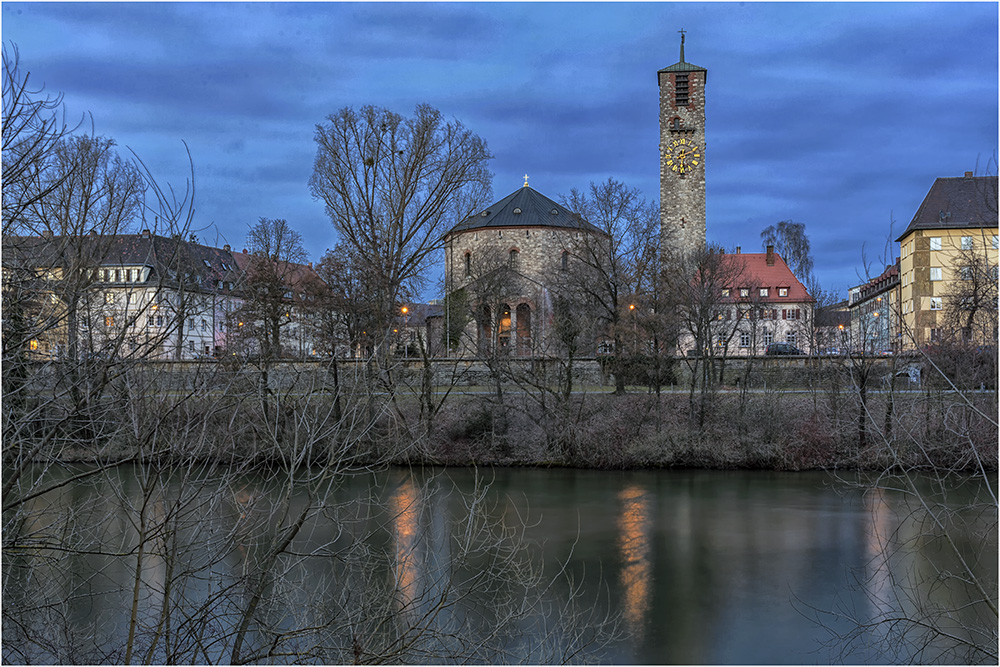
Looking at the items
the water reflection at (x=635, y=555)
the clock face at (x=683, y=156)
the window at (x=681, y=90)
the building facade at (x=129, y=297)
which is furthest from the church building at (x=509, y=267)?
the building facade at (x=129, y=297)

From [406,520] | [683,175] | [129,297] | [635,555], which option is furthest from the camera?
[683,175]

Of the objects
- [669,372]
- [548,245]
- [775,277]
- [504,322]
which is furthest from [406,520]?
[775,277]

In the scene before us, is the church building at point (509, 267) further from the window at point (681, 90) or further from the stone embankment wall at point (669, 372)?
the window at point (681, 90)

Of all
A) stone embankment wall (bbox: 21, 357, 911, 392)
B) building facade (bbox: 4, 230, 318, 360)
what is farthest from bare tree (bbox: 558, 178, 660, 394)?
building facade (bbox: 4, 230, 318, 360)

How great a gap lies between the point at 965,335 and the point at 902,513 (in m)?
6.43

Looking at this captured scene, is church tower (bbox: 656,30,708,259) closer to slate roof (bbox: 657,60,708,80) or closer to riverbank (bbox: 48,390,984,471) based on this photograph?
slate roof (bbox: 657,60,708,80)

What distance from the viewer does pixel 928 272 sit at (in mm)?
52344

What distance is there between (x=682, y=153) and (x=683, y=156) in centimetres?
18

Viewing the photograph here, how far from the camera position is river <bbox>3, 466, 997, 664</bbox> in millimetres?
7348

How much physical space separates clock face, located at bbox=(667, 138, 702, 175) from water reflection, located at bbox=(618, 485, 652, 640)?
29.6 metres

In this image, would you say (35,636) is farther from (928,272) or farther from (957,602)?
(928,272)

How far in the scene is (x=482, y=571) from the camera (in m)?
9.67

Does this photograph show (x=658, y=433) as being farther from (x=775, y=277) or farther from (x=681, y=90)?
(x=775, y=277)

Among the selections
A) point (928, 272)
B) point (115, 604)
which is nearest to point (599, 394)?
point (115, 604)
